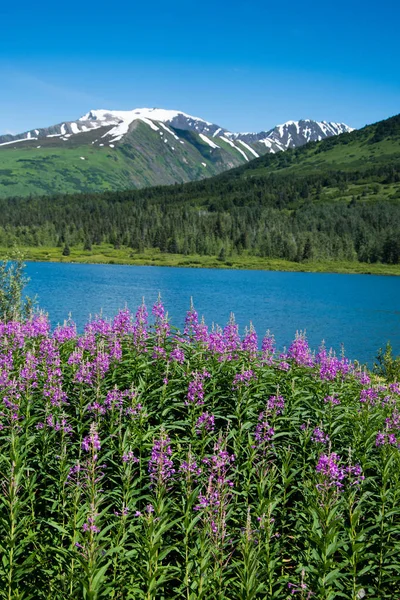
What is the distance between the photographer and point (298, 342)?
1419cm

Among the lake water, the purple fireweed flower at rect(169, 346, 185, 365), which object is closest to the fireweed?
the purple fireweed flower at rect(169, 346, 185, 365)

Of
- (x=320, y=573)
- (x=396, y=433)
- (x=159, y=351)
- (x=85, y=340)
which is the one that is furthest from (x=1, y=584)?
(x=396, y=433)

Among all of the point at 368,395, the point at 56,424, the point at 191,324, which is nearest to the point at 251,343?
the point at 191,324

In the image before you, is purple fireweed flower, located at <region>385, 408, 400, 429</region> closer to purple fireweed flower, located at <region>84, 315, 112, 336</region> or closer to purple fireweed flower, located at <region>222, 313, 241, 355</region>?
purple fireweed flower, located at <region>222, 313, 241, 355</region>

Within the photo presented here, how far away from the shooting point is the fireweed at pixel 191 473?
6797 millimetres

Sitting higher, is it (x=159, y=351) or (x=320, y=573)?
(x=159, y=351)

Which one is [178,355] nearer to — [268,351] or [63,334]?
[268,351]

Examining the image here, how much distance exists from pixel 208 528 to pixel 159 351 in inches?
248

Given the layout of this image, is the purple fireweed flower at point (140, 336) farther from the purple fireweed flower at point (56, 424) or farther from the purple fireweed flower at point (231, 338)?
the purple fireweed flower at point (56, 424)

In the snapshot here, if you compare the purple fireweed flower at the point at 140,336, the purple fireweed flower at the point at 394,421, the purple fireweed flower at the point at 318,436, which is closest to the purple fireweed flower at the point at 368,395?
the purple fireweed flower at the point at 394,421

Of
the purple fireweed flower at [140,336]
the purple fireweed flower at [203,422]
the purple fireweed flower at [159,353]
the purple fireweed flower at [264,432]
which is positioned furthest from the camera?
the purple fireweed flower at [140,336]

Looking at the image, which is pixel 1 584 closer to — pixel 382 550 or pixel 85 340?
pixel 382 550

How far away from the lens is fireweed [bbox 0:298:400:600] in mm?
6797

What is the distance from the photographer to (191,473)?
8.11 m
